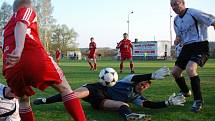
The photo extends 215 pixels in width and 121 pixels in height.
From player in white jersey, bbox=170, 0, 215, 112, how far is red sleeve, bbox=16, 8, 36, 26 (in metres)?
3.59

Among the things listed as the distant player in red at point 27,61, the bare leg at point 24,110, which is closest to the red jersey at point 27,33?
the distant player in red at point 27,61

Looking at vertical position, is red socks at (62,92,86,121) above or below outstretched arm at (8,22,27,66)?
below

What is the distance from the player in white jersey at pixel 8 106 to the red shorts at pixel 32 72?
0.29 meters

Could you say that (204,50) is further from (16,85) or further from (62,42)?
(62,42)

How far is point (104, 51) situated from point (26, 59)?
90182 millimetres

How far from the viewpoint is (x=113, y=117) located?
6047mm

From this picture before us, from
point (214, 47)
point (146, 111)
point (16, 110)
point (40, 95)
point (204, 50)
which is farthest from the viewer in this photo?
point (214, 47)

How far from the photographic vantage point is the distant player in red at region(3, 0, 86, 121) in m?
4.14

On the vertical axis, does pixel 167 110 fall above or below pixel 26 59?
below

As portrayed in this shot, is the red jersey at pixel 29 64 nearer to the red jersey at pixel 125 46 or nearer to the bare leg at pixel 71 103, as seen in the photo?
the bare leg at pixel 71 103

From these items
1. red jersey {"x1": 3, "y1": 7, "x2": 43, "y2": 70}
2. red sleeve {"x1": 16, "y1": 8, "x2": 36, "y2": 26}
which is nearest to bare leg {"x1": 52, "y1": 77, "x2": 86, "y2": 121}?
red jersey {"x1": 3, "y1": 7, "x2": 43, "y2": 70}

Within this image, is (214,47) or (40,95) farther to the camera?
(214,47)

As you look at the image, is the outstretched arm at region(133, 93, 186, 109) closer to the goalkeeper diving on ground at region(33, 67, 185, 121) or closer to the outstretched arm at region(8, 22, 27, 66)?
the goalkeeper diving on ground at region(33, 67, 185, 121)

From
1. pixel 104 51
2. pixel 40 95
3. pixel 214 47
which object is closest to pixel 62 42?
pixel 104 51
